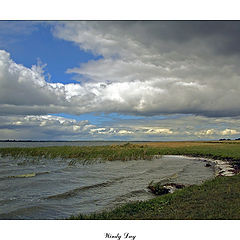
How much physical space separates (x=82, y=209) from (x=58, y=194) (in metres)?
5.43

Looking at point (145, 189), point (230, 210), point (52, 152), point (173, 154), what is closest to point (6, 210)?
point (145, 189)

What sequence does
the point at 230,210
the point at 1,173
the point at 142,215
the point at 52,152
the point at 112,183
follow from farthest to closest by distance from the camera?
the point at 52,152 → the point at 1,173 → the point at 112,183 → the point at 142,215 → the point at 230,210

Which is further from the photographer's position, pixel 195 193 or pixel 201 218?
pixel 195 193

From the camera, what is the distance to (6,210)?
52.4 feet

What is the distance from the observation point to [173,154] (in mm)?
63000

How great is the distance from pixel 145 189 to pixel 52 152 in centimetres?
4113

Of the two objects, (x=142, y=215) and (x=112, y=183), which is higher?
(x=142, y=215)

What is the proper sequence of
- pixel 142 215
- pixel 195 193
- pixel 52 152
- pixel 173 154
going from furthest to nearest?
pixel 173 154
pixel 52 152
pixel 195 193
pixel 142 215

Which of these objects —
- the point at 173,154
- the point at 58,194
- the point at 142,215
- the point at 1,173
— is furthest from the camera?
the point at 173,154
